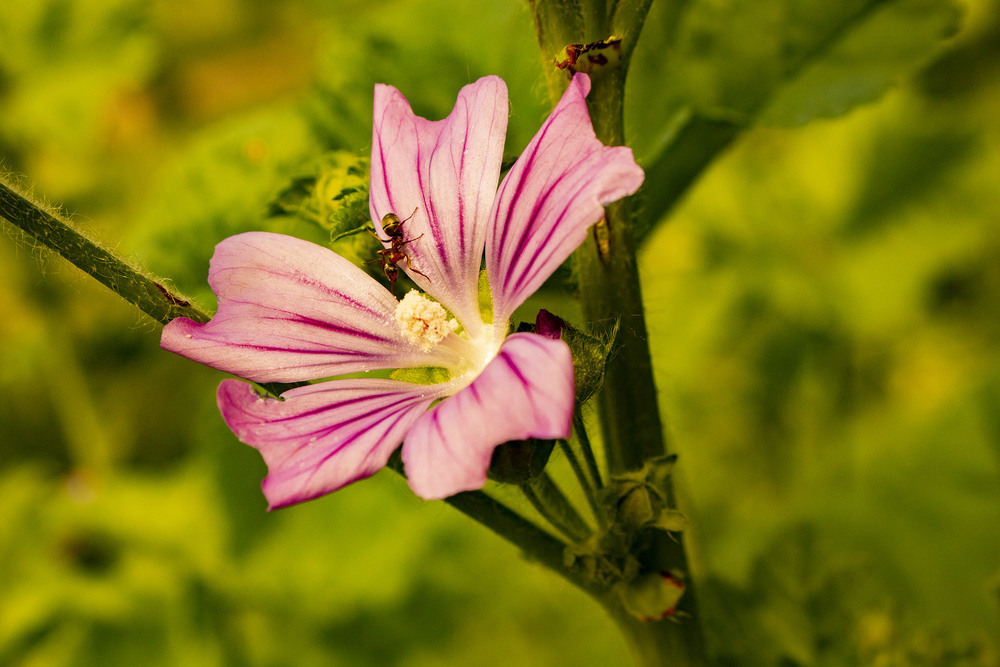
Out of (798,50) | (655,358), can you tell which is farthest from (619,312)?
(655,358)

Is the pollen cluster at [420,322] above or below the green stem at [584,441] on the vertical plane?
above

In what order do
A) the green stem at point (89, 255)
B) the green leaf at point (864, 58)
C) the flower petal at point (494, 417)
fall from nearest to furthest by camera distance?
the flower petal at point (494, 417) < the green stem at point (89, 255) < the green leaf at point (864, 58)

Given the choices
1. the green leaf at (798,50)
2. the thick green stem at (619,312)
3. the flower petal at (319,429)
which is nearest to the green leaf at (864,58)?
the green leaf at (798,50)

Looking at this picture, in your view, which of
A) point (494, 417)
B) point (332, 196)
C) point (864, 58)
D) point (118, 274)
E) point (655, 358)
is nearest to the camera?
point (494, 417)

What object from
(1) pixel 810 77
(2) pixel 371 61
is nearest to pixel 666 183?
(1) pixel 810 77

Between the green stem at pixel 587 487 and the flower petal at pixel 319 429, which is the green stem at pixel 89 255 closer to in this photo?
the flower petal at pixel 319 429

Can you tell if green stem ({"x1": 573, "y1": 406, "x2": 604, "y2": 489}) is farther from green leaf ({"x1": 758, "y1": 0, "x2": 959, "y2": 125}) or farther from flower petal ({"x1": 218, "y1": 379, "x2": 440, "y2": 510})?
green leaf ({"x1": 758, "y1": 0, "x2": 959, "y2": 125})

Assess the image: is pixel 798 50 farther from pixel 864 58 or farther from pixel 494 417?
pixel 494 417
